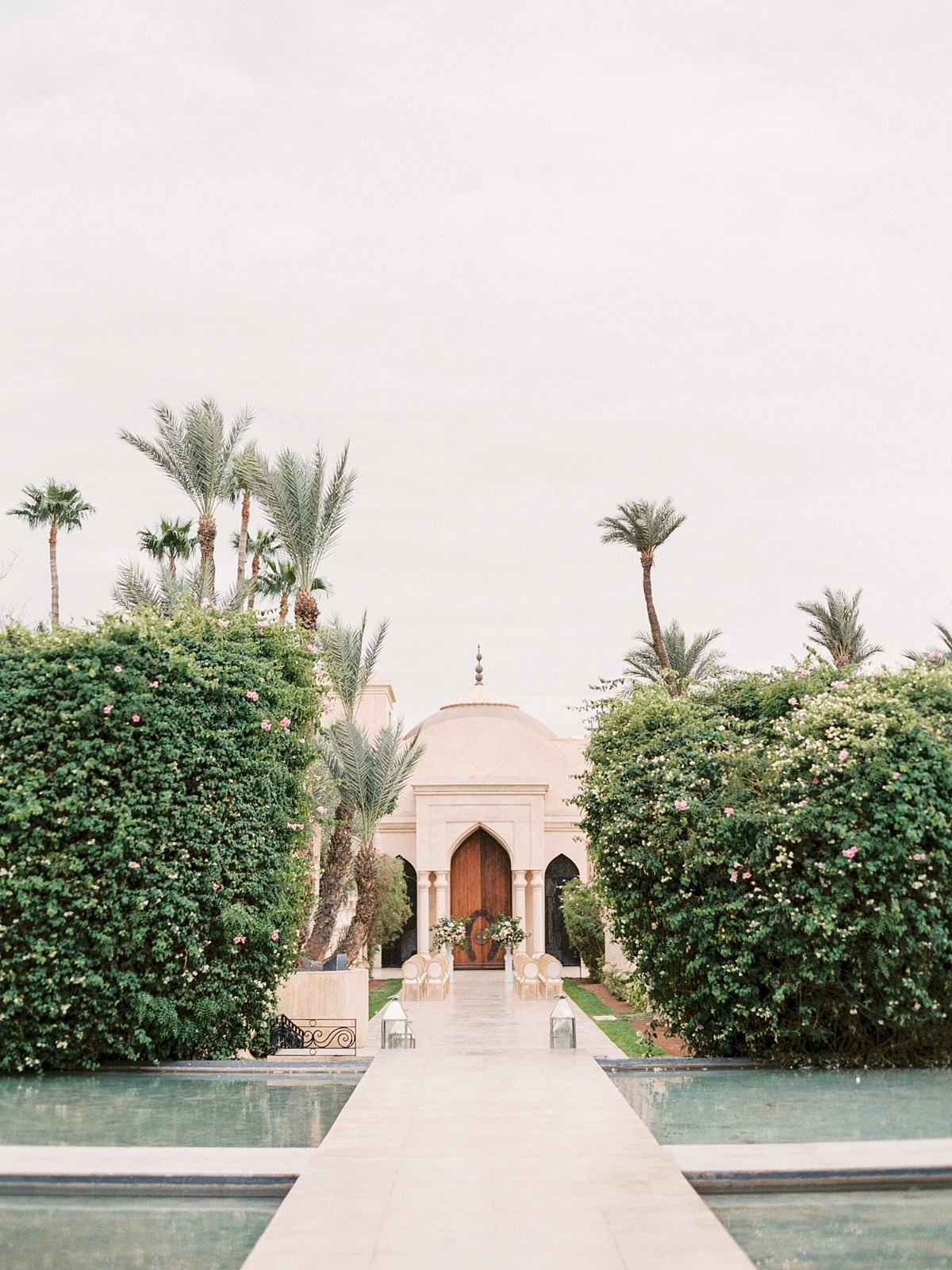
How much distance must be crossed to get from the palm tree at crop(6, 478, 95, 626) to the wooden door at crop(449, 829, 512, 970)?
12867mm

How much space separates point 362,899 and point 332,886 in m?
2.55

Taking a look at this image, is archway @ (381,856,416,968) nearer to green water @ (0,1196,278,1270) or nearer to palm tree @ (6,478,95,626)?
palm tree @ (6,478,95,626)

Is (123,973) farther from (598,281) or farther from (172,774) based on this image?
(598,281)

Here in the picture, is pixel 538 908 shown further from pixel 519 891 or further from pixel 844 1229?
pixel 844 1229

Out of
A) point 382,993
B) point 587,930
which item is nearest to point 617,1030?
point 382,993

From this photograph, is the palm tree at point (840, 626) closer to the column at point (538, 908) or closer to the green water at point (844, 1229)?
the column at point (538, 908)

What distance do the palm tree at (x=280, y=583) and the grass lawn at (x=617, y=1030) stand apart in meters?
11.1

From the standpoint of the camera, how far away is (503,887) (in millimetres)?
27703

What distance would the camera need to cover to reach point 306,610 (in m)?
14.6

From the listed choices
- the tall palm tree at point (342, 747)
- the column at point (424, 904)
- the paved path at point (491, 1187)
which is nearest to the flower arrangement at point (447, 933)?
the column at point (424, 904)

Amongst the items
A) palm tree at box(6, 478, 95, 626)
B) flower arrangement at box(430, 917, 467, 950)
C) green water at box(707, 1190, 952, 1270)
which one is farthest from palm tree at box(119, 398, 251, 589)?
green water at box(707, 1190, 952, 1270)

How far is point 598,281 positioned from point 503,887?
17293 mm

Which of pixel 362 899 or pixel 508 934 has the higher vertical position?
pixel 362 899

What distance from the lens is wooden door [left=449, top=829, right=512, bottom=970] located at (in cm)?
2759
